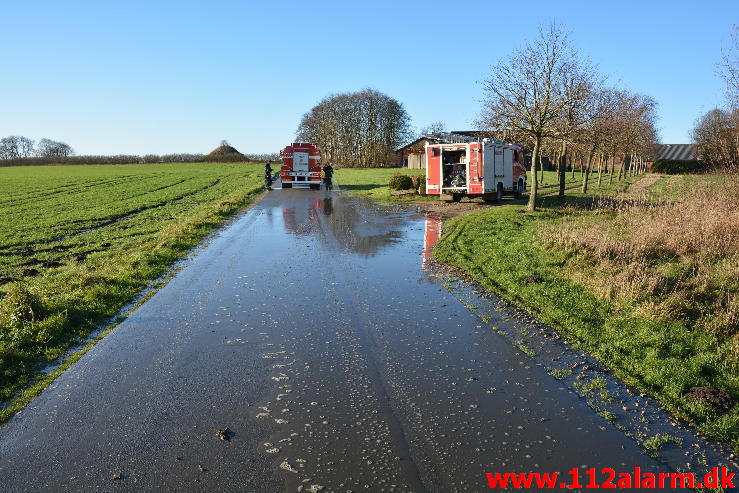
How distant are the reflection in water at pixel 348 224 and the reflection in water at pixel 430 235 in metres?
0.76

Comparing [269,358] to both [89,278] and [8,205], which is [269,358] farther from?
[8,205]

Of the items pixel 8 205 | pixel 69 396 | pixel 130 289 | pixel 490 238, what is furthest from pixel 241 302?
pixel 8 205

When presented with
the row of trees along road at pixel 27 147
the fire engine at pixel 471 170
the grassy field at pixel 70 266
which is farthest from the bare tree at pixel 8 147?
the fire engine at pixel 471 170

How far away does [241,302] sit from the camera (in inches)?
326

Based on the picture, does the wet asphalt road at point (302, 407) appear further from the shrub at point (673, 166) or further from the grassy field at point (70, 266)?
the shrub at point (673, 166)

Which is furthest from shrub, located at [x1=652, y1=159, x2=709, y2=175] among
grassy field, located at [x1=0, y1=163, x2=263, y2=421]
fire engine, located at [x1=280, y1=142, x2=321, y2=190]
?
grassy field, located at [x1=0, y1=163, x2=263, y2=421]

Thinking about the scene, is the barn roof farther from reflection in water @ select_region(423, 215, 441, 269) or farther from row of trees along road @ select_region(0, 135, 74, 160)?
row of trees along road @ select_region(0, 135, 74, 160)

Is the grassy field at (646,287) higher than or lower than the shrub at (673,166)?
lower

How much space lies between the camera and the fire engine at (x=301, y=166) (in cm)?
3362

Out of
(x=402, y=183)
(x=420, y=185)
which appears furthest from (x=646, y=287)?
(x=402, y=183)

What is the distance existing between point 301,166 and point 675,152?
68.4 metres

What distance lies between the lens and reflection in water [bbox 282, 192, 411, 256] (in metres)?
14.1

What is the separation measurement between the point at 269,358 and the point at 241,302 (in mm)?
2521

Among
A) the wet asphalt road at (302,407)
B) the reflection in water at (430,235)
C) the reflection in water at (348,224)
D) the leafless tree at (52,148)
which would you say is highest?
the leafless tree at (52,148)
